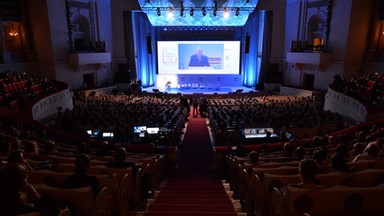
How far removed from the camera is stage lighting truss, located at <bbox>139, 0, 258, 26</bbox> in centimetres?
2833

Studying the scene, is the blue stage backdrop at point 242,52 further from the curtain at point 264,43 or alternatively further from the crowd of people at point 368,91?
the crowd of people at point 368,91

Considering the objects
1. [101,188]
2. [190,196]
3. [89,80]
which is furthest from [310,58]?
[101,188]

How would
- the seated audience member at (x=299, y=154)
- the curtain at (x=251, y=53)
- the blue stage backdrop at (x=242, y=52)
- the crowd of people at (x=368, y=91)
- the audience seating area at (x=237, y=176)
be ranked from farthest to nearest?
1. the curtain at (x=251, y=53)
2. the blue stage backdrop at (x=242, y=52)
3. the crowd of people at (x=368, y=91)
4. the seated audience member at (x=299, y=154)
5. the audience seating area at (x=237, y=176)

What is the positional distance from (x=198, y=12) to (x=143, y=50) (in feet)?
24.3

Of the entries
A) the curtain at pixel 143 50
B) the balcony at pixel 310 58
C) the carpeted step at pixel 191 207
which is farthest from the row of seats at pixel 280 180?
the curtain at pixel 143 50

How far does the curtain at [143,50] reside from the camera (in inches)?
1249

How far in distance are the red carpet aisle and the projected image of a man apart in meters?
18.4

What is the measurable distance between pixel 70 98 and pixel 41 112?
16.2 feet

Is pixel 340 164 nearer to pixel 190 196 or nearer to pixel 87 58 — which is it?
pixel 190 196

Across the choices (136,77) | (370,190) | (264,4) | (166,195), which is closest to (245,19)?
(264,4)

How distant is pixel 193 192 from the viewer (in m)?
6.83

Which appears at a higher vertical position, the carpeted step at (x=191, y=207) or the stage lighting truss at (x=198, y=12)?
the stage lighting truss at (x=198, y=12)

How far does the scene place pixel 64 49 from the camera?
24719 mm

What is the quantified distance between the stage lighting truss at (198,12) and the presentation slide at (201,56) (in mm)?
1974
